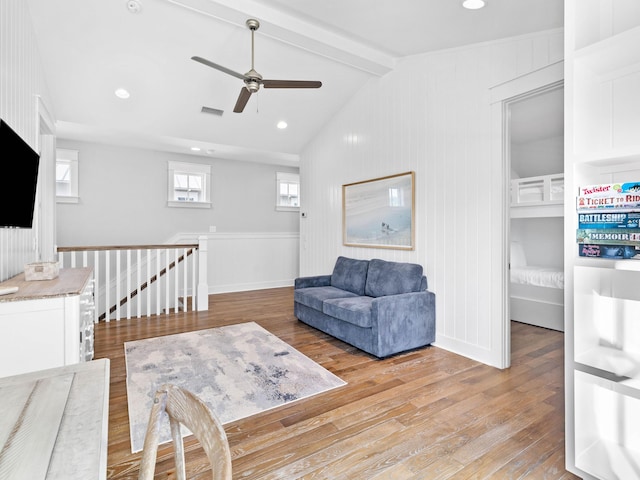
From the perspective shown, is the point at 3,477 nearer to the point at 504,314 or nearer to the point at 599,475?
the point at 599,475

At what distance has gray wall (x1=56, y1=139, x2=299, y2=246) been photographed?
5.46 m

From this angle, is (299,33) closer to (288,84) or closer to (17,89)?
(288,84)

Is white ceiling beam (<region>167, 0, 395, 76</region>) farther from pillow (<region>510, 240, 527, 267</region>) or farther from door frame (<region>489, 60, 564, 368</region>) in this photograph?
pillow (<region>510, 240, 527, 267</region>)

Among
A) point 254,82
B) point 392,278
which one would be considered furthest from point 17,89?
point 392,278

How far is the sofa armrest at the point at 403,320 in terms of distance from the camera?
125 inches

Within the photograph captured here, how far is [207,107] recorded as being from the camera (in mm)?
4730

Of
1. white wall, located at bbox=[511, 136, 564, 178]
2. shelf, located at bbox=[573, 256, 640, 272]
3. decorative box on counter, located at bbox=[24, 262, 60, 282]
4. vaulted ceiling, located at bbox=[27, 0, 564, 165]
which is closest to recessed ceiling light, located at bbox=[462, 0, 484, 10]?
vaulted ceiling, located at bbox=[27, 0, 564, 165]

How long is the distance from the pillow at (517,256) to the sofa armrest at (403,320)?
2.53 m

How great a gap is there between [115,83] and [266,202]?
11.6 feet

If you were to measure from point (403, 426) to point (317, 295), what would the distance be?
2.11 meters

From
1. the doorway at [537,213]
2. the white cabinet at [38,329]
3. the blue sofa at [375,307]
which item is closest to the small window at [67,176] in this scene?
the blue sofa at [375,307]

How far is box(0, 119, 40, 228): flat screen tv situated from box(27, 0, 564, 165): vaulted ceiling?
171 cm

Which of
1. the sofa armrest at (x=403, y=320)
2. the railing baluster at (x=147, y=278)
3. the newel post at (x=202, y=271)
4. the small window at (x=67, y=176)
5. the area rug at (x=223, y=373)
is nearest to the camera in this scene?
the area rug at (x=223, y=373)

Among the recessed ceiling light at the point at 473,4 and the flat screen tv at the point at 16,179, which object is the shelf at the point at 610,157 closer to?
the recessed ceiling light at the point at 473,4
